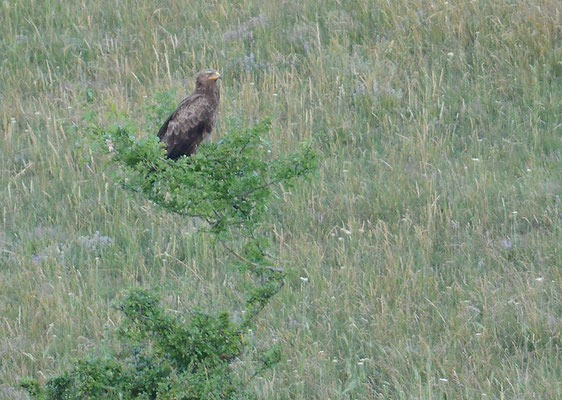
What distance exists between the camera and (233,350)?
431 cm

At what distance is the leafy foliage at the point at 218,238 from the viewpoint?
4.07 metres

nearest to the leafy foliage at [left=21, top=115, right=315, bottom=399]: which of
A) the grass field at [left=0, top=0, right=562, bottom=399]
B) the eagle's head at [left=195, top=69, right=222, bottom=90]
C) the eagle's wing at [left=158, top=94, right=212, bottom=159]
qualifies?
the grass field at [left=0, top=0, right=562, bottom=399]

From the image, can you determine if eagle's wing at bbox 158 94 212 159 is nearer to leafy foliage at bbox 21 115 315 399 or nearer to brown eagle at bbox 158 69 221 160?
brown eagle at bbox 158 69 221 160

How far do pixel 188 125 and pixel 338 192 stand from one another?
1.56m

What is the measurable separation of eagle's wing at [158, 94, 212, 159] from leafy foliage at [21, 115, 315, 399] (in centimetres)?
403

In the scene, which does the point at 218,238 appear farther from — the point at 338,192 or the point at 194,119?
the point at 194,119

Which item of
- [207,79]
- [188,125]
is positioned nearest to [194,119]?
[188,125]

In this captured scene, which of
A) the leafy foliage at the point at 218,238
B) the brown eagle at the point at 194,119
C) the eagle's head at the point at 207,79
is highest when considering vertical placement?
the leafy foliage at the point at 218,238

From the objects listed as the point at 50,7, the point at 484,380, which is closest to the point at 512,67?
the point at 484,380

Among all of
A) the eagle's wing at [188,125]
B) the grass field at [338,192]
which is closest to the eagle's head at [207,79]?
the eagle's wing at [188,125]

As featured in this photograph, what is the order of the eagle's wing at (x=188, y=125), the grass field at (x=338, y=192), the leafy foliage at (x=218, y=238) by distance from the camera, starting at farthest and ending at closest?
the eagle's wing at (x=188, y=125) → the grass field at (x=338, y=192) → the leafy foliage at (x=218, y=238)

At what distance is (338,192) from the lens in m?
7.74

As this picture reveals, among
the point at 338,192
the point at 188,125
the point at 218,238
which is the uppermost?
the point at 218,238

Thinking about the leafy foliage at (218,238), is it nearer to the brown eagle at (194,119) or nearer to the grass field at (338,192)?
the grass field at (338,192)
